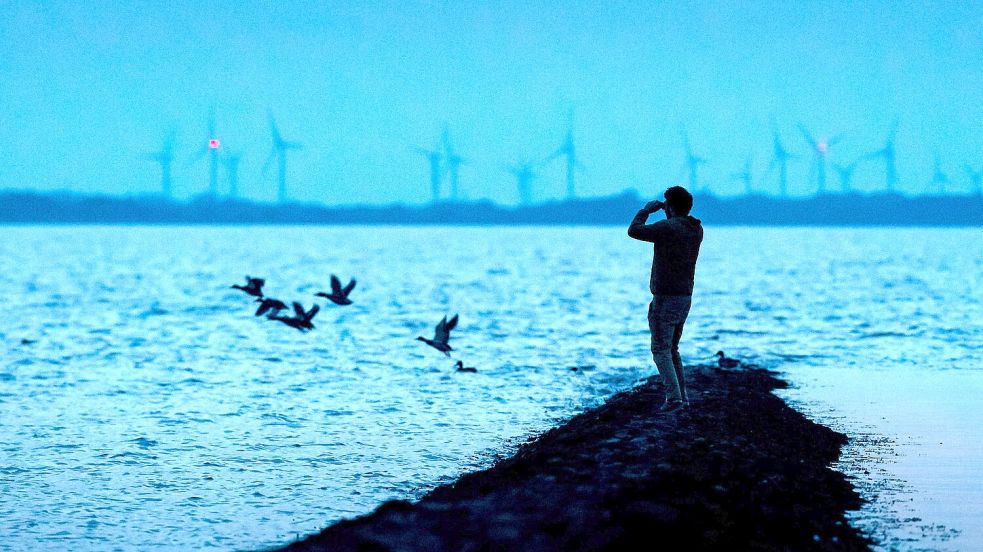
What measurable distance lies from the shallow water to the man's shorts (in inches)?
85.7

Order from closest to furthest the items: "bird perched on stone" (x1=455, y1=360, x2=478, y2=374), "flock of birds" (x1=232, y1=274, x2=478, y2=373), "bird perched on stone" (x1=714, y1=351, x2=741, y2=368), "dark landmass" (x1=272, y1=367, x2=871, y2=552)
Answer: "dark landmass" (x1=272, y1=367, x2=871, y2=552), "flock of birds" (x1=232, y1=274, x2=478, y2=373), "bird perched on stone" (x1=714, y1=351, x2=741, y2=368), "bird perched on stone" (x1=455, y1=360, x2=478, y2=374)

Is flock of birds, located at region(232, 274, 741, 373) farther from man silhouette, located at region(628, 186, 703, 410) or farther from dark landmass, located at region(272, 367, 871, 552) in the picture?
man silhouette, located at region(628, 186, 703, 410)

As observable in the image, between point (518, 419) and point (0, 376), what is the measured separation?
9315 millimetres

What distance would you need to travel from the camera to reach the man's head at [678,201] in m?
9.75

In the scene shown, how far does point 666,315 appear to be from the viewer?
384 inches

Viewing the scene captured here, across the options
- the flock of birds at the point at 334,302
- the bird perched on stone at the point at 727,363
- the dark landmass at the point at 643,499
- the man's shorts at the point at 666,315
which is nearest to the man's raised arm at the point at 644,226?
the man's shorts at the point at 666,315

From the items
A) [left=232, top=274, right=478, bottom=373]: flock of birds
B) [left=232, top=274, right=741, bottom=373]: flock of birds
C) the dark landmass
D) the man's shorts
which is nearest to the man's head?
the man's shorts

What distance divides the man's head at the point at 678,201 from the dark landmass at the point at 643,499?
1.92 metres

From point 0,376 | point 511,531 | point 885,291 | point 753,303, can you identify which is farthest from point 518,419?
point 885,291

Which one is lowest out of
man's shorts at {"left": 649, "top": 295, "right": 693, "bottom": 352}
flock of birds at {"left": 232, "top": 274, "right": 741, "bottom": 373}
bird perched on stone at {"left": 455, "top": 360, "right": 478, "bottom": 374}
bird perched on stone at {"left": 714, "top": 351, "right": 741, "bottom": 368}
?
bird perched on stone at {"left": 455, "top": 360, "right": 478, "bottom": 374}

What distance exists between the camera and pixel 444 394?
16.5m

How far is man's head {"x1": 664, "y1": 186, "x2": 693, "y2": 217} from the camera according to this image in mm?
9750

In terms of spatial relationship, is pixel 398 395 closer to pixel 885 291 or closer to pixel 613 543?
pixel 613 543

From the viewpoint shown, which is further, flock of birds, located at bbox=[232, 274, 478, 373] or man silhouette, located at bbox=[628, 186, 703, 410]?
flock of birds, located at bbox=[232, 274, 478, 373]
